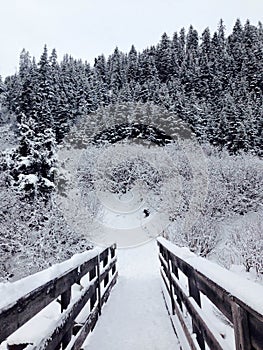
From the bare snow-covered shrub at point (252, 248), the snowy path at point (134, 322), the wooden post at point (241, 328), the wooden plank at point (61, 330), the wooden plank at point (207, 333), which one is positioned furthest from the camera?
the bare snow-covered shrub at point (252, 248)

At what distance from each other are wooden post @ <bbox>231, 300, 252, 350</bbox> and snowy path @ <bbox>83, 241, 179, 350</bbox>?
2.47 meters

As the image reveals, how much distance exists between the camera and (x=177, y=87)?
49062 mm

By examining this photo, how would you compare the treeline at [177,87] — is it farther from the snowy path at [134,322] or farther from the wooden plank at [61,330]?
the wooden plank at [61,330]

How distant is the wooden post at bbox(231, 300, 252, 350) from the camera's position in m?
1.28

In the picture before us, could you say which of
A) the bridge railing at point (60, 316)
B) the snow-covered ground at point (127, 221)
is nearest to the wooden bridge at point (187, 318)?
the bridge railing at point (60, 316)

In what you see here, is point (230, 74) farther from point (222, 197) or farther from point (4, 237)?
point (4, 237)

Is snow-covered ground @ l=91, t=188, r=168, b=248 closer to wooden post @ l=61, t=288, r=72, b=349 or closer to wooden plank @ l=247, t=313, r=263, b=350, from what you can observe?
wooden post @ l=61, t=288, r=72, b=349

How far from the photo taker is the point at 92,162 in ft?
86.5

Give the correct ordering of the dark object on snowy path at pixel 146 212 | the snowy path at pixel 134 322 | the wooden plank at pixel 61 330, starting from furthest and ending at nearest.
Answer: the dark object on snowy path at pixel 146 212 < the snowy path at pixel 134 322 < the wooden plank at pixel 61 330

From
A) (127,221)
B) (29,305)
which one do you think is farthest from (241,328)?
(127,221)

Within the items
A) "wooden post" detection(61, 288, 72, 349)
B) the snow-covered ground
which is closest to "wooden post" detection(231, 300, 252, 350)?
"wooden post" detection(61, 288, 72, 349)

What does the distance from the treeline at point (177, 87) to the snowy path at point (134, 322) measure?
74.1 feet

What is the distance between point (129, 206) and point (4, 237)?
10.1 m

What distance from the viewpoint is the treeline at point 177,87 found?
1368 inches
